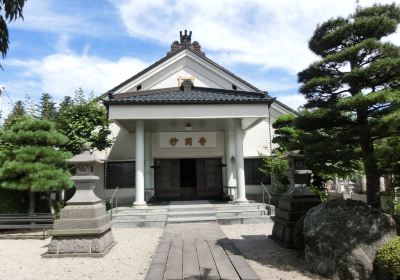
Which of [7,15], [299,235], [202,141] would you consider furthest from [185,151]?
[7,15]

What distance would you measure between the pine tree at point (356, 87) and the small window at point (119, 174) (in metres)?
12.7

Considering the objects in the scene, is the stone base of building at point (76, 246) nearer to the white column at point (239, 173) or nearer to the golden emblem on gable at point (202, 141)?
the white column at point (239, 173)

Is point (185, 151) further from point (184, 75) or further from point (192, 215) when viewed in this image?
point (192, 215)

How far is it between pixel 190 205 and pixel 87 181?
670cm

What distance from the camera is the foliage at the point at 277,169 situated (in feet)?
53.3

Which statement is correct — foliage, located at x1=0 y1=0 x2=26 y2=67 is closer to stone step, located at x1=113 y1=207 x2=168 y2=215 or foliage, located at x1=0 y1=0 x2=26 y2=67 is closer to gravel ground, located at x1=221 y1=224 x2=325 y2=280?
gravel ground, located at x1=221 y1=224 x2=325 y2=280

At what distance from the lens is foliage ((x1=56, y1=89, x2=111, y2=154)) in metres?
16.1

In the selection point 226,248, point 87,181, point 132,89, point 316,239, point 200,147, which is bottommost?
point 226,248

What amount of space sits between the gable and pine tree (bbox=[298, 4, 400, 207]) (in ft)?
41.4

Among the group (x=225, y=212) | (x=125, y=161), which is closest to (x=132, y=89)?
(x=125, y=161)

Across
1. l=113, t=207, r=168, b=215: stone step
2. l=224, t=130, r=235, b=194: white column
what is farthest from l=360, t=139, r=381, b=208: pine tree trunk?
l=224, t=130, r=235, b=194: white column

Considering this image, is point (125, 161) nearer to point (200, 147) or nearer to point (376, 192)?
point (200, 147)

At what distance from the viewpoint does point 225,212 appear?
13320 mm

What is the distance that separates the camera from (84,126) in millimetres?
16500
